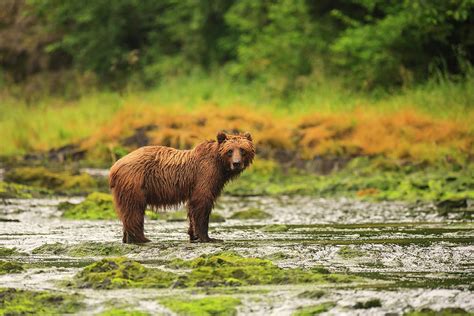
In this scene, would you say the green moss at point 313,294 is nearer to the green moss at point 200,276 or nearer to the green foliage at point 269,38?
the green moss at point 200,276

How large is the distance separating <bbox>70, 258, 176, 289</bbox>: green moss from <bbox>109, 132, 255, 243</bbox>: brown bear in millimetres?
2795

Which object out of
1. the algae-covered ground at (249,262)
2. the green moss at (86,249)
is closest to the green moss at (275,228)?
the algae-covered ground at (249,262)

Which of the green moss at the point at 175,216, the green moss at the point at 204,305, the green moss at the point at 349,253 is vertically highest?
the green moss at the point at 204,305

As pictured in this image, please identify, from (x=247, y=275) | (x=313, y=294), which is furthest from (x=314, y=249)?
(x=313, y=294)

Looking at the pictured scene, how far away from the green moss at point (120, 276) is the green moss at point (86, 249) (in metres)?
1.93

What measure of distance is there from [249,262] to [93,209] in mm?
7608

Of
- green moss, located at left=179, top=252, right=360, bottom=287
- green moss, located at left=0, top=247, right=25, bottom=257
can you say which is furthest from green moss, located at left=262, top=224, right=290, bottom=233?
green moss, located at left=179, top=252, right=360, bottom=287

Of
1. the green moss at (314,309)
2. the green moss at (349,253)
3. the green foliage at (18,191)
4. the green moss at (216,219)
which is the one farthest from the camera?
the green foliage at (18,191)

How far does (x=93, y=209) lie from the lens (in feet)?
57.1

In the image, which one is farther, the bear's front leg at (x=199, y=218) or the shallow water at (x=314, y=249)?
the bear's front leg at (x=199, y=218)

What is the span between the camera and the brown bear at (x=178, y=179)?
41.8 feet

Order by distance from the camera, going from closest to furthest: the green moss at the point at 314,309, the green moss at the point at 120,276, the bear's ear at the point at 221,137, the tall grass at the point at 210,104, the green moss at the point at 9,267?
1. the green moss at the point at 314,309
2. the green moss at the point at 120,276
3. the green moss at the point at 9,267
4. the bear's ear at the point at 221,137
5. the tall grass at the point at 210,104

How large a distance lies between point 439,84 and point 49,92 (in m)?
20.7

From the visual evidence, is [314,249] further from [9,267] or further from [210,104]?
[210,104]
